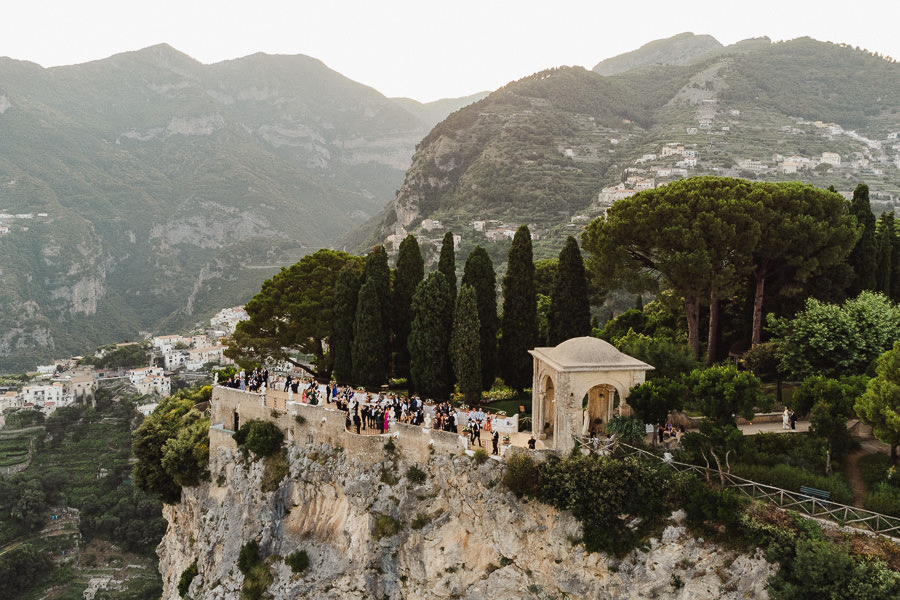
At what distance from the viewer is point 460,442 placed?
65.8 ft

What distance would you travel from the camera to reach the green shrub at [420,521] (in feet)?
67.6

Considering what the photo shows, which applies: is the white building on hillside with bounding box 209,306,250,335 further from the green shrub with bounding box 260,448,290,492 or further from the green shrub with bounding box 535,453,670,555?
the green shrub with bounding box 535,453,670,555

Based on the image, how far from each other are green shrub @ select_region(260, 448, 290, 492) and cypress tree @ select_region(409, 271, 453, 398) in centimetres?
624

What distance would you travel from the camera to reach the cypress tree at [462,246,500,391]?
27938 mm

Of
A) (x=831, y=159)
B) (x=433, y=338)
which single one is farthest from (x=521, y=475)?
(x=831, y=159)

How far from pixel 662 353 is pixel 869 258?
11.4 meters

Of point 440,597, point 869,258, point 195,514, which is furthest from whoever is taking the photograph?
point 195,514

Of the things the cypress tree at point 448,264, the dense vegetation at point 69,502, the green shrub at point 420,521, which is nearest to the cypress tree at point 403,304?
the cypress tree at point 448,264

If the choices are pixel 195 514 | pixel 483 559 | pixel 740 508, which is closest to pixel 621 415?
pixel 740 508

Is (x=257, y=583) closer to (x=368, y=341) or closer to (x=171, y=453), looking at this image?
(x=171, y=453)

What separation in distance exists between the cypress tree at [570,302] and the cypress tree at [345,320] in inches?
380

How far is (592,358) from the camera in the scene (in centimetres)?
1869

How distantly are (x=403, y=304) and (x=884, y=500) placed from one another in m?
20.7

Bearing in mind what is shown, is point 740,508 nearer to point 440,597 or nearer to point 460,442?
point 460,442
